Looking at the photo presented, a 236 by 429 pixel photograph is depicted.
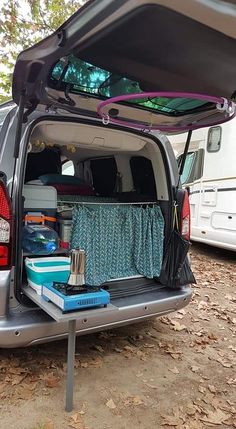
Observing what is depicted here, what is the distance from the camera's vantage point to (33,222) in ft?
9.39

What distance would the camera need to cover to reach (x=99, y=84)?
2.35m

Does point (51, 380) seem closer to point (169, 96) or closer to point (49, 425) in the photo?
point (49, 425)

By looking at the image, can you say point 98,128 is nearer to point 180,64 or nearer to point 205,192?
point 180,64

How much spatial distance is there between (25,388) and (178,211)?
5.85 feet

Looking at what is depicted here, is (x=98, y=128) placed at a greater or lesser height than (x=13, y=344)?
greater

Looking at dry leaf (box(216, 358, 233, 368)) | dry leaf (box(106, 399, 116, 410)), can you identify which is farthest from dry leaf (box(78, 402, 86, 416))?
dry leaf (box(216, 358, 233, 368))

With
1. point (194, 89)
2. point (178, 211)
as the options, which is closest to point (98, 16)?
point (194, 89)

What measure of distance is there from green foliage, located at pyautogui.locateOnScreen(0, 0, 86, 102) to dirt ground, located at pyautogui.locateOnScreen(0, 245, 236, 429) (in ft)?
12.1

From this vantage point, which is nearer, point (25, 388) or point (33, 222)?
point (25, 388)

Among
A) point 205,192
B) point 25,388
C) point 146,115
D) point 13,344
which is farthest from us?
point 205,192

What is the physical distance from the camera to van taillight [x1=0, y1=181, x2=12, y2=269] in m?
2.24

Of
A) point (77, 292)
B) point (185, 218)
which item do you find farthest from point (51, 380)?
point (185, 218)

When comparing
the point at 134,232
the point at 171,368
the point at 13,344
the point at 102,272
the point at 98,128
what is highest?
the point at 98,128

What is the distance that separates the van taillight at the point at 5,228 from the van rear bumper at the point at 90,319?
340 millimetres
